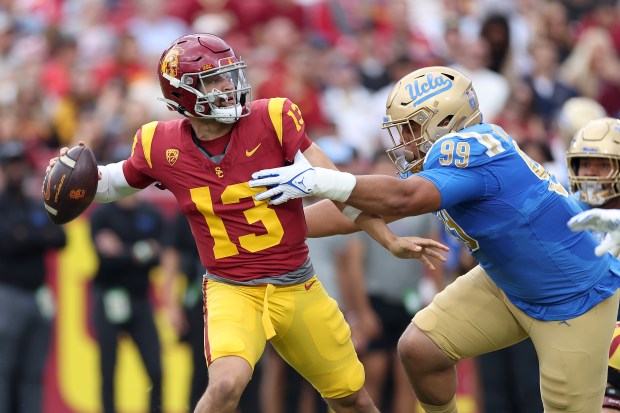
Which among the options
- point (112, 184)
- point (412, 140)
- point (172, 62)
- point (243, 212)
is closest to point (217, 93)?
point (172, 62)

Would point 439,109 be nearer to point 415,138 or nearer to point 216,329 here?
point 415,138

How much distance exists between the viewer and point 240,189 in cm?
576

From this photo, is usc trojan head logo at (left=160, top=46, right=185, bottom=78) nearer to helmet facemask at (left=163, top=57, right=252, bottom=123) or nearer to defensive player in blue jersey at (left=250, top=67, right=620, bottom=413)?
helmet facemask at (left=163, top=57, right=252, bottom=123)

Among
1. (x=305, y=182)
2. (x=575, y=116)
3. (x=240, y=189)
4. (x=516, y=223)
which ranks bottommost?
(x=575, y=116)

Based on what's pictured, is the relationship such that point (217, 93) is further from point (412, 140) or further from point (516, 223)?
point (516, 223)

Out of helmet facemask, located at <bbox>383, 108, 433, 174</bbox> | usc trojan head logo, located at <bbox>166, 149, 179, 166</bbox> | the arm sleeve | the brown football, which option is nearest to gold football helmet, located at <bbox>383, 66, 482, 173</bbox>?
helmet facemask, located at <bbox>383, 108, 433, 174</bbox>

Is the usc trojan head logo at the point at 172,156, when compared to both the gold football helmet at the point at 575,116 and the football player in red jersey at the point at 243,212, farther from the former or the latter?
the gold football helmet at the point at 575,116

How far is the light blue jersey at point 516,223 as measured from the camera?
551cm

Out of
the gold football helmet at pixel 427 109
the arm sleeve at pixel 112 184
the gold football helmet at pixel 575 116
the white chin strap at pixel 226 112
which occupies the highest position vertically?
the gold football helmet at pixel 427 109

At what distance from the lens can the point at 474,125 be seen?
19.1 feet

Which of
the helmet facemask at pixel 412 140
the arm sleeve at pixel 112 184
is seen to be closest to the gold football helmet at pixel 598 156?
the helmet facemask at pixel 412 140

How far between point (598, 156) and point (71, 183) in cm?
269

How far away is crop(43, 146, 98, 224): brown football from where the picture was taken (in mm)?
5859

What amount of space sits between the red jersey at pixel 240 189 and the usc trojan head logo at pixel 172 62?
0.97 feet
